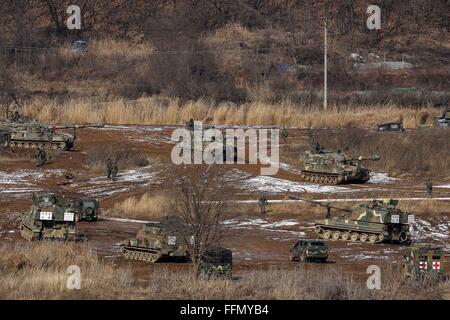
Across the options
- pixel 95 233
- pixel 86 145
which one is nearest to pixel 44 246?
pixel 95 233

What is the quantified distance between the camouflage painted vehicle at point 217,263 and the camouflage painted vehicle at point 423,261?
4.89 m

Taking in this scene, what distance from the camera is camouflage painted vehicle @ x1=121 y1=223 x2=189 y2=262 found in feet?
108

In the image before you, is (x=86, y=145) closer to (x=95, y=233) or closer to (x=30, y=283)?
(x=95, y=233)

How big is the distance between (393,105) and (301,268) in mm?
38278

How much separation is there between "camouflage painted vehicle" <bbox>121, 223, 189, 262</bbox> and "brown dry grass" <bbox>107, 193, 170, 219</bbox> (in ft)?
26.1

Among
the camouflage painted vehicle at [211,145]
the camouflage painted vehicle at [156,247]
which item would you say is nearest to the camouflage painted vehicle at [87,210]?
the camouflage painted vehicle at [156,247]

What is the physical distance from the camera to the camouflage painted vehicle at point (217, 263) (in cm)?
2722

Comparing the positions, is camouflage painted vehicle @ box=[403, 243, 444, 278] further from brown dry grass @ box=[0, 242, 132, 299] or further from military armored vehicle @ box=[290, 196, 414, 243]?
military armored vehicle @ box=[290, 196, 414, 243]

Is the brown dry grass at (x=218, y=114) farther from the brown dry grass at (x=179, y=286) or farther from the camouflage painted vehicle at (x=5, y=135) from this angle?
the brown dry grass at (x=179, y=286)

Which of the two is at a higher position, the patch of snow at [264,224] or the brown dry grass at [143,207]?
the brown dry grass at [143,207]

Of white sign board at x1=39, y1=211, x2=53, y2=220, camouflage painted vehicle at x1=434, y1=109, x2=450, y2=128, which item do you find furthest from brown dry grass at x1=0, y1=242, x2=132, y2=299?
camouflage painted vehicle at x1=434, y1=109, x2=450, y2=128

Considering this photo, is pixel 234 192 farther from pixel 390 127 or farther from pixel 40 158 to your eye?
pixel 390 127

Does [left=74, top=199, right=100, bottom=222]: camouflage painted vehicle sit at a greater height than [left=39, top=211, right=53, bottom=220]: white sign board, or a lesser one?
lesser

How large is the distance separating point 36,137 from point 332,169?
15.6 meters
